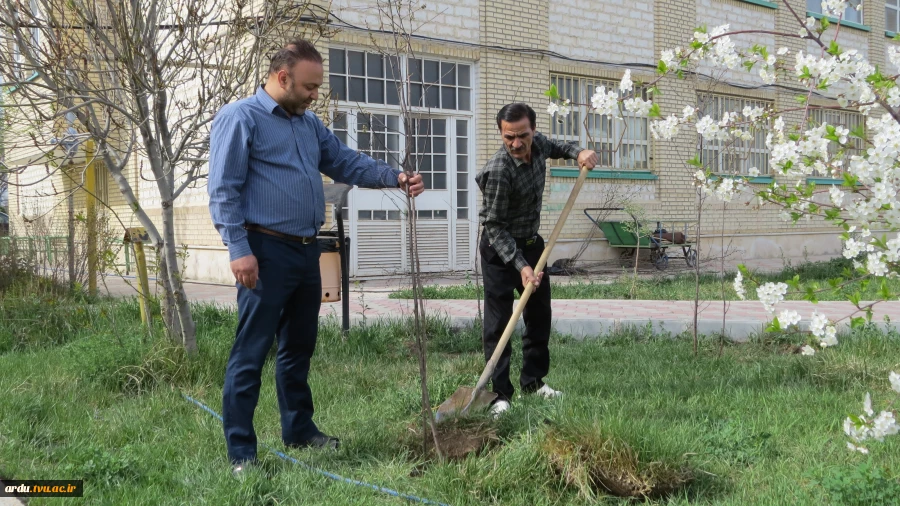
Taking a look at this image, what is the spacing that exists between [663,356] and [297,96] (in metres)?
3.58

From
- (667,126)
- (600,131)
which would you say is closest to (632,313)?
(667,126)

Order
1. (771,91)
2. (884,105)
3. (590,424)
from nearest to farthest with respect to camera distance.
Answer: (884,105) → (590,424) → (771,91)

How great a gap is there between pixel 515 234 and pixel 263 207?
1661mm

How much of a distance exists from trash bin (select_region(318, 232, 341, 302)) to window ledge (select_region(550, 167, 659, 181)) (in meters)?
7.52

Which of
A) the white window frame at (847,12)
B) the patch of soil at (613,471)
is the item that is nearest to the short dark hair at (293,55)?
the patch of soil at (613,471)

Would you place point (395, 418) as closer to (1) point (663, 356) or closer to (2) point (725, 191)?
(2) point (725, 191)

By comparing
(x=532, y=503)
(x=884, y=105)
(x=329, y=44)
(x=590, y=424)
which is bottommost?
(x=532, y=503)

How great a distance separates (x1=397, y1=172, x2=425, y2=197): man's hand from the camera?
146 inches

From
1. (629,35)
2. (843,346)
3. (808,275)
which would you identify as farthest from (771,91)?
(843,346)

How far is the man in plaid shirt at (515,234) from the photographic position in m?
4.60

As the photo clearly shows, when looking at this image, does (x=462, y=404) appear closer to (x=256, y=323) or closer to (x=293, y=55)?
(x=256, y=323)

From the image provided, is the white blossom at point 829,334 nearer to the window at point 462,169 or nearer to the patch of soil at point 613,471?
the patch of soil at point 613,471

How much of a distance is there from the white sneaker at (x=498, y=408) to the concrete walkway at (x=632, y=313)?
2.39 meters

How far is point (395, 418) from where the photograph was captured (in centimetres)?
441
